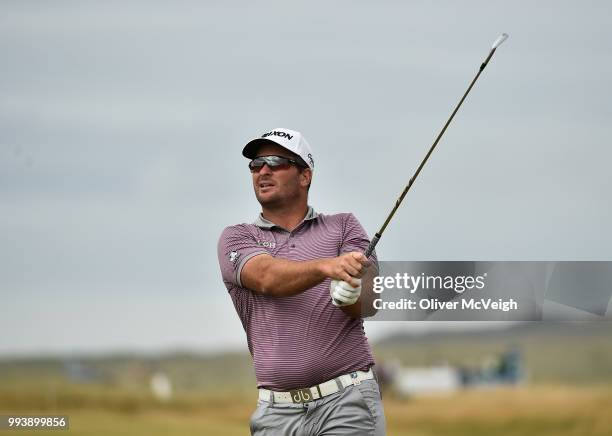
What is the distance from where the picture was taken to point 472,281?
12.5m

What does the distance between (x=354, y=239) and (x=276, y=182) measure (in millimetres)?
521

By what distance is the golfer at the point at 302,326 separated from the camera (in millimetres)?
6199

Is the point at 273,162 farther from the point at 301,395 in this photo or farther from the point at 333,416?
the point at 333,416

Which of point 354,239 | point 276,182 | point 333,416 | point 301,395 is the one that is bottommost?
point 333,416

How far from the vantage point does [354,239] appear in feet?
21.0

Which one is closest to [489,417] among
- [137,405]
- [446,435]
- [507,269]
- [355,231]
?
[446,435]

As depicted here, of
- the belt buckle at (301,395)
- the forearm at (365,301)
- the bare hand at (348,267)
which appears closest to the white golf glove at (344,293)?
the bare hand at (348,267)

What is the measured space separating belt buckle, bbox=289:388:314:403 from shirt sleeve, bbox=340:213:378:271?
731 mm

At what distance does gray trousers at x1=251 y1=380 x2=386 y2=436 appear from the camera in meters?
6.22

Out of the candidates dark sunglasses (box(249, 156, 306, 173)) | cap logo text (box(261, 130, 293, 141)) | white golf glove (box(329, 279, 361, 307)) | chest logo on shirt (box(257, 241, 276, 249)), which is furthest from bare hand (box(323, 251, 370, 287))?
cap logo text (box(261, 130, 293, 141))

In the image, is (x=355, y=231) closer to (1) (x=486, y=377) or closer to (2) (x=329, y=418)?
(2) (x=329, y=418)

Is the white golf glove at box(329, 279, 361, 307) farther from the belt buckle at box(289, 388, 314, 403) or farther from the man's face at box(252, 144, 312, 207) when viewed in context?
the man's face at box(252, 144, 312, 207)

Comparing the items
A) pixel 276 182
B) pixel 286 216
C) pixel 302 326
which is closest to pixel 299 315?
pixel 302 326

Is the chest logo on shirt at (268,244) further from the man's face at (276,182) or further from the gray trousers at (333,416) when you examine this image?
the gray trousers at (333,416)
